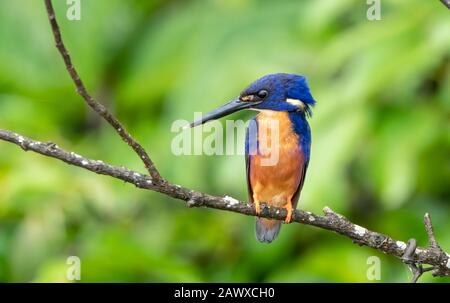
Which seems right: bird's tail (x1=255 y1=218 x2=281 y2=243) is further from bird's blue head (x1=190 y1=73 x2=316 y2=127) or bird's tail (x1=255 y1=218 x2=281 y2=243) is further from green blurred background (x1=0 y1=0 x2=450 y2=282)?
bird's blue head (x1=190 y1=73 x2=316 y2=127)

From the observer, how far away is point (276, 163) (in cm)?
358

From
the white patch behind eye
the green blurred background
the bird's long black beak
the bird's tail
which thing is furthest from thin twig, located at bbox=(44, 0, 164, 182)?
the green blurred background

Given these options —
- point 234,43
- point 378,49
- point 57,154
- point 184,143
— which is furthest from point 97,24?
point 57,154

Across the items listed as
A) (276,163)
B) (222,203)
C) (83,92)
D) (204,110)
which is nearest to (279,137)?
(276,163)

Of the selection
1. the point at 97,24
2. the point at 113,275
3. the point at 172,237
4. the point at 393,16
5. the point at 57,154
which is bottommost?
the point at 57,154

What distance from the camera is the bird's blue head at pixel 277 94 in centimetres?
321

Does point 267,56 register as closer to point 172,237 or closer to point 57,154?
point 172,237

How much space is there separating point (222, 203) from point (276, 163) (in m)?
1.01

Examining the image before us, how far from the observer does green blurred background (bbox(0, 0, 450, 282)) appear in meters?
4.49

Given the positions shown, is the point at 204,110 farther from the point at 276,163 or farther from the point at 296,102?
the point at 296,102

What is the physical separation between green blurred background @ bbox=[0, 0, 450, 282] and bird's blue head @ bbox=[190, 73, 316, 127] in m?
1.06

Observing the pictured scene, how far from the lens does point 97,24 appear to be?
5.96 meters
